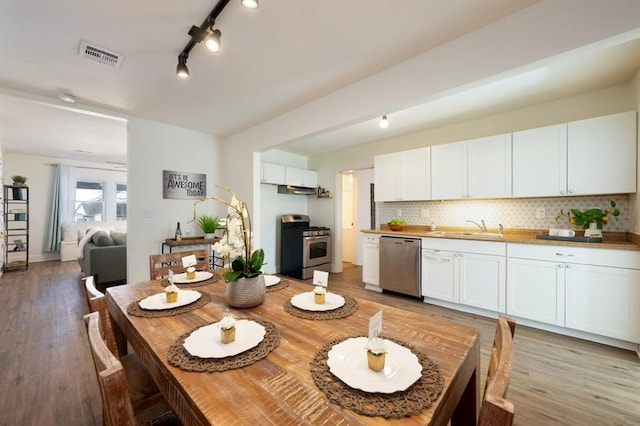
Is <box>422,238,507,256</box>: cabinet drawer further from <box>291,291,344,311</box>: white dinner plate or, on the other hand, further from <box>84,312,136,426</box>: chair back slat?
<box>84,312,136,426</box>: chair back slat

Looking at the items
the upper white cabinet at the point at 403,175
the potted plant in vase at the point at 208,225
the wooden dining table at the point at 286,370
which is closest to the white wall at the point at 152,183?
the potted plant in vase at the point at 208,225

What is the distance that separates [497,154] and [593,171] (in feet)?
2.77

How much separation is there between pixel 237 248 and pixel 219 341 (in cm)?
46

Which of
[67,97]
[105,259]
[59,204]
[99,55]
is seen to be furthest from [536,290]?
[59,204]

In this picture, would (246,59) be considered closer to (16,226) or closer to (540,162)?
(540,162)

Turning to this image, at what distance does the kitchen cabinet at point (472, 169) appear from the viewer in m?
3.08

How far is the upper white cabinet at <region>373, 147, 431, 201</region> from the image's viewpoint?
3703mm

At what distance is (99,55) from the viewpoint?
2.02 metres

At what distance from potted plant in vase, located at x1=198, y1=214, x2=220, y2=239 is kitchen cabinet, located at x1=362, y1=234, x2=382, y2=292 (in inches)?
88.8

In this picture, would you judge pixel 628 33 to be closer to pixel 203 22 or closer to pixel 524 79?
pixel 524 79

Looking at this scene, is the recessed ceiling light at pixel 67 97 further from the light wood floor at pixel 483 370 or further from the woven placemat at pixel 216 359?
the woven placemat at pixel 216 359

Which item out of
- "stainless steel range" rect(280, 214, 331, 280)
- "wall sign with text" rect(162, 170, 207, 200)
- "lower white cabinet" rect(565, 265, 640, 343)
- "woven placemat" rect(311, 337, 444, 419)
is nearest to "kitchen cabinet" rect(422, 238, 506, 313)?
"lower white cabinet" rect(565, 265, 640, 343)

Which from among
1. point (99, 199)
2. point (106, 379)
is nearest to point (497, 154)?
point (106, 379)

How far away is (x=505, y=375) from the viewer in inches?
24.2
